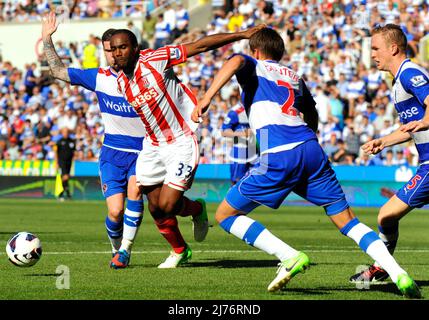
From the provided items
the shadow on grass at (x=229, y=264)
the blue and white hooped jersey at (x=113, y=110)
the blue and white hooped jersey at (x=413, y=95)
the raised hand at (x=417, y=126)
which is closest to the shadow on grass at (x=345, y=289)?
the blue and white hooped jersey at (x=413, y=95)

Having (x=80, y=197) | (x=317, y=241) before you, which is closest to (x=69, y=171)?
(x=80, y=197)

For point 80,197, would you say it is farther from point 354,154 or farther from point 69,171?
point 354,154

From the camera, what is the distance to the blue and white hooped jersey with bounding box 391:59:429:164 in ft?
30.3

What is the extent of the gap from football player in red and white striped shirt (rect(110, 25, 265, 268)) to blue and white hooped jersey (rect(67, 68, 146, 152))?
3.35ft

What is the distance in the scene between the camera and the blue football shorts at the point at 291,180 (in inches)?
→ 355

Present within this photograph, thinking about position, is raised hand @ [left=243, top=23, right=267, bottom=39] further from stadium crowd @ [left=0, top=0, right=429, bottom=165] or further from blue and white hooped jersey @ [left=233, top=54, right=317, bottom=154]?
stadium crowd @ [left=0, top=0, right=429, bottom=165]

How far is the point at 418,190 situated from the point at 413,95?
987 mm

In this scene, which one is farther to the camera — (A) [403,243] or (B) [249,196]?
(A) [403,243]

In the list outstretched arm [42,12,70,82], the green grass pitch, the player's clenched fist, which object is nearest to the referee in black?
the green grass pitch

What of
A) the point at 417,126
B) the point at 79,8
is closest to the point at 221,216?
the point at 417,126

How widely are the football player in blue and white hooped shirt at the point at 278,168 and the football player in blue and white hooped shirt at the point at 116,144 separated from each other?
2.94 m
